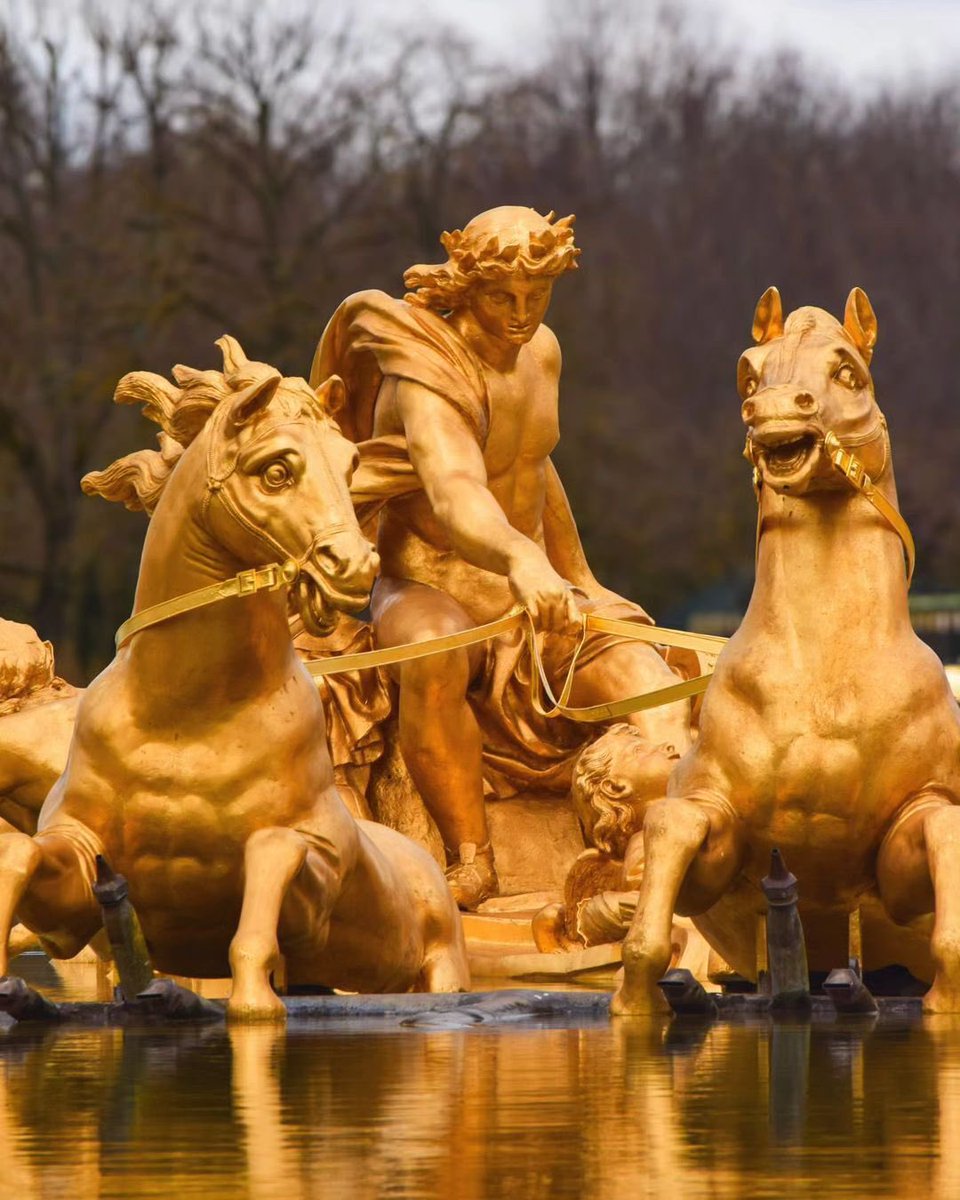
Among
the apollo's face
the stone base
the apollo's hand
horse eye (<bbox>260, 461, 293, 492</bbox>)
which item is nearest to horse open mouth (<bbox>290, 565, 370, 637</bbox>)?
horse eye (<bbox>260, 461, 293, 492</bbox>)

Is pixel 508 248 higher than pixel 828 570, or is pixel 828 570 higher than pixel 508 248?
pixel 508 248

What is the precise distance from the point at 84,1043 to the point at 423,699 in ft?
13.7

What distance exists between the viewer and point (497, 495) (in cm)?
1113

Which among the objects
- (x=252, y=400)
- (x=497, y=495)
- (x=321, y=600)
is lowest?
(x=321, y=600)

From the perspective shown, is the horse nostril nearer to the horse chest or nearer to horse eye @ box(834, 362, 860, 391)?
the horse chest

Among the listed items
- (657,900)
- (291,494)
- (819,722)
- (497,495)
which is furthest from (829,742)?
(497,495)

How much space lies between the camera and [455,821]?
1107 centimetres

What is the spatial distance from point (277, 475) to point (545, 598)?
1893 millimetres

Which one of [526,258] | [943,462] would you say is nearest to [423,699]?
[526,258]

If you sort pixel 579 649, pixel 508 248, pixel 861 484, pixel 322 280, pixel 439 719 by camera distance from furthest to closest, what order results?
pixel 322 280, pixel 439 719, pixel 508 248, pixel 579 649, pixel 861 484

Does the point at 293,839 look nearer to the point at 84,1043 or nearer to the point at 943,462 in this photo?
the point at 84,1043

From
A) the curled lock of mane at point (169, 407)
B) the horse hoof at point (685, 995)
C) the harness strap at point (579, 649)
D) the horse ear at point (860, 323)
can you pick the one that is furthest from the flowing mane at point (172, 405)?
the horse hoof at point (685, 995)

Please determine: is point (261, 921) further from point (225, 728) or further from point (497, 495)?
point (497, 495)

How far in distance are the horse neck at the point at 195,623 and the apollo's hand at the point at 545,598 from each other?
155 centimetres
